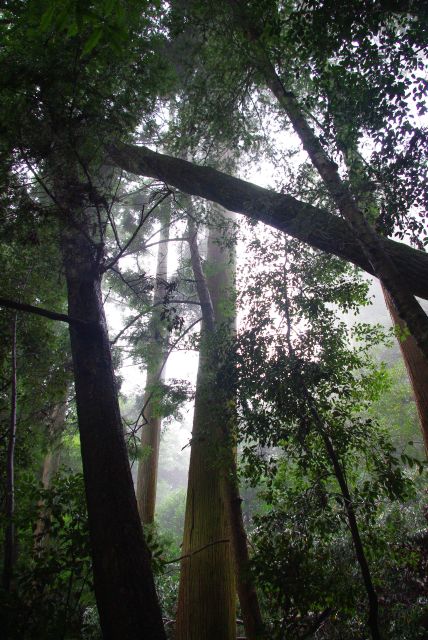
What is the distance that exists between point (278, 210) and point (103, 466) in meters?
3.03

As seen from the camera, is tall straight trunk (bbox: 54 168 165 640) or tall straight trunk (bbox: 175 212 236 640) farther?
tall straight trunk (bbox: 175 212 236 640)

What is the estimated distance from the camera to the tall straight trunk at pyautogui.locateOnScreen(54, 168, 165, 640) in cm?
252

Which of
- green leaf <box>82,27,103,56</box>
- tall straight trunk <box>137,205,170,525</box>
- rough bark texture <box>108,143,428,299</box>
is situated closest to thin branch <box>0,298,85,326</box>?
green leaf <box>82,27,103,56</box>

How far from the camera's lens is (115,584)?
255 centimetres

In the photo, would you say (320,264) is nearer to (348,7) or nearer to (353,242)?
(353,242)

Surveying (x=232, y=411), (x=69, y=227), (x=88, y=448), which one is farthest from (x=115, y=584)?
(x=69, y=227)

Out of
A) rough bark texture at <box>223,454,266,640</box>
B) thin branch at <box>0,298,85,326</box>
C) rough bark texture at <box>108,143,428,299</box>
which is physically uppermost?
rough bark texture at <box>108,143,428,299</box>

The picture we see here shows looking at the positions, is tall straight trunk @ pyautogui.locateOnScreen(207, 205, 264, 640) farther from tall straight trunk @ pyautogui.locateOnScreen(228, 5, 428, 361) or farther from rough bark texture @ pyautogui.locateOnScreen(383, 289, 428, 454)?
rough bark texture @ pyautogui.locateOnScreen(383, 289, 428, 454)

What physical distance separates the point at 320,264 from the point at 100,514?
329 cm

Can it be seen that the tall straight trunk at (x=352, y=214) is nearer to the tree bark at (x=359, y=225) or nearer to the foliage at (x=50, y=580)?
the tree bark at (x=359, y=225)

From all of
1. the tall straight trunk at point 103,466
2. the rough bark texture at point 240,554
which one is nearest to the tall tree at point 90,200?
the tall straight trunk at point 103,466

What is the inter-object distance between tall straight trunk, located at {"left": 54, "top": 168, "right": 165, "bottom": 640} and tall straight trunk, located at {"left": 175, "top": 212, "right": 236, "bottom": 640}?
58.7 inches

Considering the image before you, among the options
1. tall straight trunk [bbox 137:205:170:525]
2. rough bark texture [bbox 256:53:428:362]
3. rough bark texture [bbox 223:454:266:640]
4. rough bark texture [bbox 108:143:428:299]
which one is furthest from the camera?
tall straight trunk [bbox 137:205:170:525]

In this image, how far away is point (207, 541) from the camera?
5.43 m
